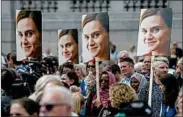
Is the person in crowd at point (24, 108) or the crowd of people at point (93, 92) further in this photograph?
the person in crowd at point (24, 108)

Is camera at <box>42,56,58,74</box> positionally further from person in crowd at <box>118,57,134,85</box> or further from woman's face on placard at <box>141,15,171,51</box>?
woman's face on placard at <box>141,15,171,51</box>

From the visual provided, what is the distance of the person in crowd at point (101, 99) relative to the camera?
9.94 metres

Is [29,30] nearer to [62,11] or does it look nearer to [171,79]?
[171,79]

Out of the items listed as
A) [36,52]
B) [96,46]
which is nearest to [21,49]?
[36,52]

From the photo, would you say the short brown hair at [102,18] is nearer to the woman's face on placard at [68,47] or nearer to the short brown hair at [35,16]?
the short brown hair at [35,16]

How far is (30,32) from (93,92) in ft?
4.87

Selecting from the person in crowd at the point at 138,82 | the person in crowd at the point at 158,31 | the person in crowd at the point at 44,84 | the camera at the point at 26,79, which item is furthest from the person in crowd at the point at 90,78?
the person in crowd at the point at 44,84

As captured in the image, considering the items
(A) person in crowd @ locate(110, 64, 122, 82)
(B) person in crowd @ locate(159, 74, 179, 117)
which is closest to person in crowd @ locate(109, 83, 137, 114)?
(B) person in crowd @ locate(159, 74, 179, 117)

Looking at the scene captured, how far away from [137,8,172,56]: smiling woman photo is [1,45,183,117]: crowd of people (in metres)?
0.19

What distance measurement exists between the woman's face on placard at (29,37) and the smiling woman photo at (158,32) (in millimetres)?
1565

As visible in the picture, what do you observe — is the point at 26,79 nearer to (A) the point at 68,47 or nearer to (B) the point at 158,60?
(B) the point at 158,60

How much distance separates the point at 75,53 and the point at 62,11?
1191cm

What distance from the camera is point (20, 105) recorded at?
714cm

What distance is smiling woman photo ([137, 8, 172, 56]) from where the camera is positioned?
10.7 meters
